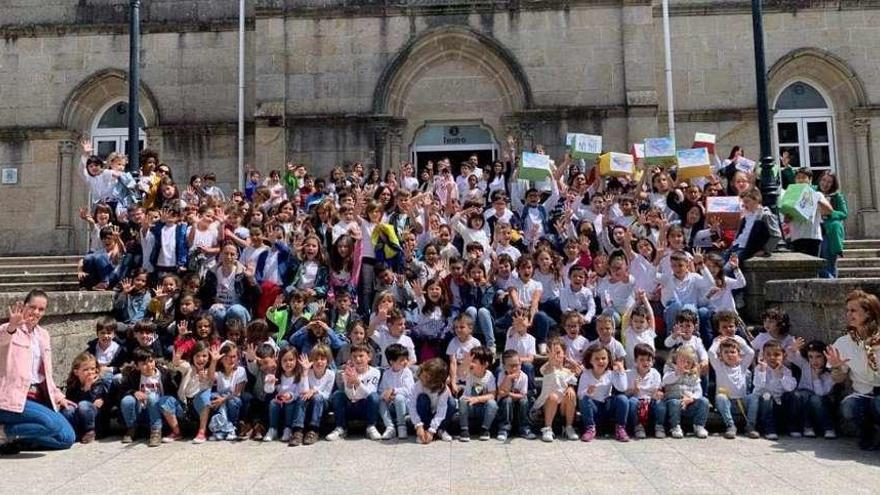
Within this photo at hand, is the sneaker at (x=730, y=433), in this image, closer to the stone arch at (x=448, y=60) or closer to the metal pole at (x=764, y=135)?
the metal pole at (x=764, y=135)

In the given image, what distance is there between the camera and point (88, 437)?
6531mm

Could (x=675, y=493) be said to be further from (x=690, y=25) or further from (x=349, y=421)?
(x=690, y=25)

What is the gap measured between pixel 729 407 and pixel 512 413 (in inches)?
83.7

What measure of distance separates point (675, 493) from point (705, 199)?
6.30 meters

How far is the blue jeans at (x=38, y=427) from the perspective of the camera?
5.96 m

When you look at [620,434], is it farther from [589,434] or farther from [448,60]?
[448,60]

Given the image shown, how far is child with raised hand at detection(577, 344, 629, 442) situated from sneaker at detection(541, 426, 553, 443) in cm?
32

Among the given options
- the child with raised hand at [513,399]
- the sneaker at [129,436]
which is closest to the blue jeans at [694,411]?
the child with raised hand at [513,399]

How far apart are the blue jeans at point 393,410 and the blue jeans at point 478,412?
567 millimetres

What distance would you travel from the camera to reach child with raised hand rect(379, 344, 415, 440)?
21.6ft

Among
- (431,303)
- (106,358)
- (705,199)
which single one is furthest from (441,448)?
(705,199)

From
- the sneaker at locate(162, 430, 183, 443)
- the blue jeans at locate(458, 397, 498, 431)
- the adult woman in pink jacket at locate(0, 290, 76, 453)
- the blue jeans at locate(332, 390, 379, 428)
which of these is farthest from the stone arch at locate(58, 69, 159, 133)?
the blue jeans at locate(458, 397, 498, 431)

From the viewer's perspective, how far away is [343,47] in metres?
15.3

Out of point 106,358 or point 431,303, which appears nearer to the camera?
point 106,358
